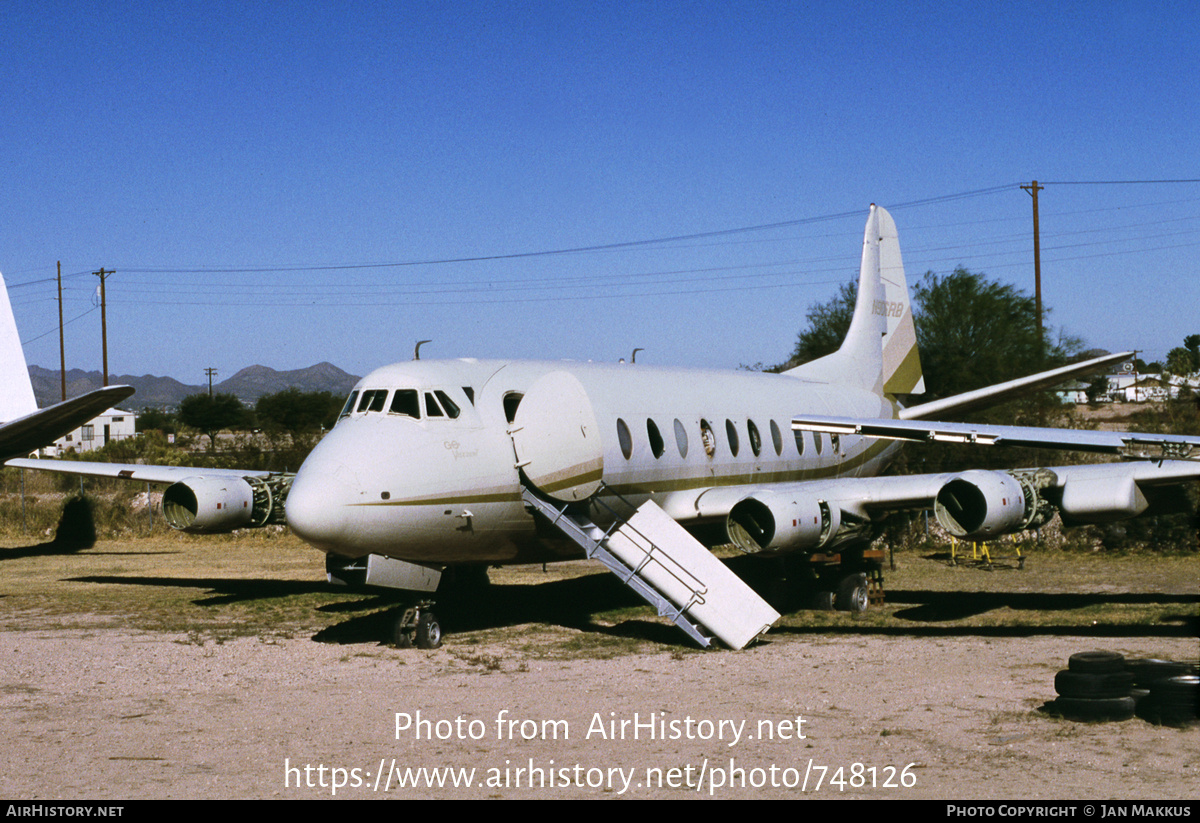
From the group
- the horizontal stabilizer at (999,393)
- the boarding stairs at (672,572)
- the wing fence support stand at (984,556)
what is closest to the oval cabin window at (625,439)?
the boarding stairs at (672,572)

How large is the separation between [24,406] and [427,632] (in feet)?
60.4

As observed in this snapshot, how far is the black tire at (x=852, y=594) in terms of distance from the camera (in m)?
18.4

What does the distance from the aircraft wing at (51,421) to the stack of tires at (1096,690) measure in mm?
16356

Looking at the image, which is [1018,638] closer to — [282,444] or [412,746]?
[412,746]

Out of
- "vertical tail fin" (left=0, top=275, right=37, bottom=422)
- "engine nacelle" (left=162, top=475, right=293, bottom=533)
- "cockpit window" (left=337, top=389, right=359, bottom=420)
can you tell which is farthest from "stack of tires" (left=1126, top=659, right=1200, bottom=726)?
"vertical tail fin" (left=0, top=275, right=37, bottom=422)

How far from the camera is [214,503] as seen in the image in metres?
18.8

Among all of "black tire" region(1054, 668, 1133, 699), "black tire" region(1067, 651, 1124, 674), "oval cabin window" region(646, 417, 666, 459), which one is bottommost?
"black tire" region(1054, 668, 1133, 699)

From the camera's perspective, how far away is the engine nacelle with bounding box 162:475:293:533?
738 inches

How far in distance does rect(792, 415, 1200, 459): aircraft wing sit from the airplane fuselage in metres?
3.85

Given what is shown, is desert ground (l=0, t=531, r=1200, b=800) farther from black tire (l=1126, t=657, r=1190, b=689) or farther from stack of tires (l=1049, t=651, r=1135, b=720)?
black tire (l=1126, t=657, r=1190, b=689)

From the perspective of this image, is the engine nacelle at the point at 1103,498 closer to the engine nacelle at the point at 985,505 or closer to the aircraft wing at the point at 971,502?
the aircraft wing at the point at 971,502

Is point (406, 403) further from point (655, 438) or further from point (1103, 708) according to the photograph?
point (1103, 708)

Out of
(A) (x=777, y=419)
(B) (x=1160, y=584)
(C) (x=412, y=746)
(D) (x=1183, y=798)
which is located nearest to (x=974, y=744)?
(D) (x=1183, y=798)
